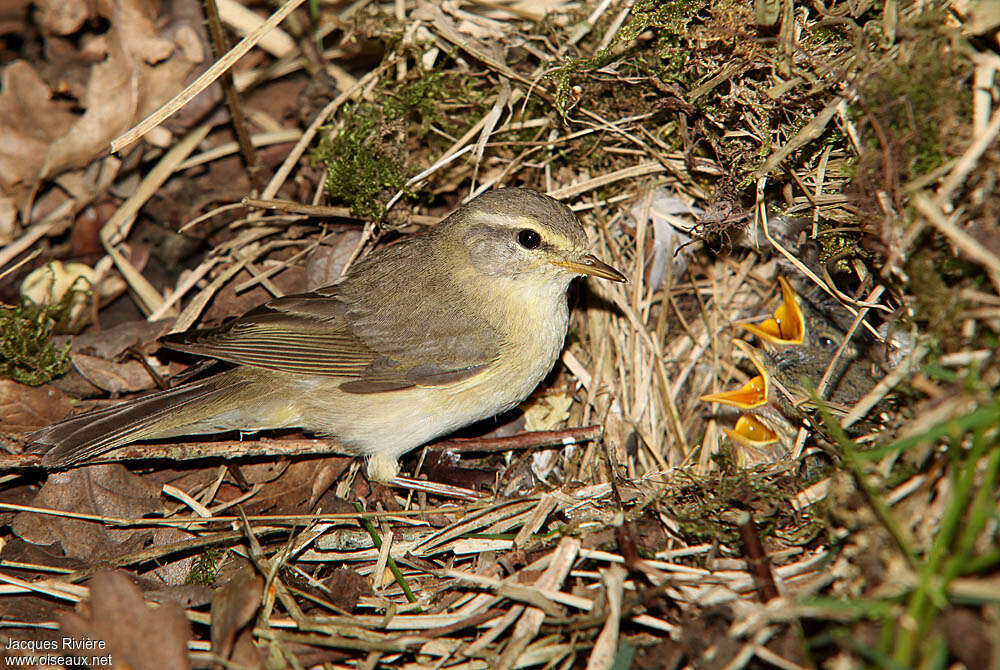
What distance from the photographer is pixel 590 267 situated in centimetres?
427

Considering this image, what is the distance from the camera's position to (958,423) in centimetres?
260

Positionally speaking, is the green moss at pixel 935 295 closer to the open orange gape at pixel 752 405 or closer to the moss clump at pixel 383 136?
the open orange gape at pixel 752 405

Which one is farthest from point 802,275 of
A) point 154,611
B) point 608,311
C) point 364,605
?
point 154,611

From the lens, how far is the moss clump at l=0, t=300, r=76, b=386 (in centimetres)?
454

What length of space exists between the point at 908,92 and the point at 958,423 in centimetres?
154

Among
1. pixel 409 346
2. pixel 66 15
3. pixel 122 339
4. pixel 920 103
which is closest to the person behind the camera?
pixel 920 103

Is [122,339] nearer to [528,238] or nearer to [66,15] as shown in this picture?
[66,15]

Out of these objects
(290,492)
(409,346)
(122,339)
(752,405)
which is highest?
(122,339)

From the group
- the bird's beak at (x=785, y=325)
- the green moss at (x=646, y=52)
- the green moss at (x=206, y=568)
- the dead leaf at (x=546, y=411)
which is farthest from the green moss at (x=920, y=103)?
the green moss at (x=206, y=568)

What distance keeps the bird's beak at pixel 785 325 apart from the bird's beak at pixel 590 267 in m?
0.80

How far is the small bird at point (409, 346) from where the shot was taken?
435 cm

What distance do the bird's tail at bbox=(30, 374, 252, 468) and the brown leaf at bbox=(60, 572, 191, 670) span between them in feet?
3.01

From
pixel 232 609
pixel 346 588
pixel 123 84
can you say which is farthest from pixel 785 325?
pixel 123 84

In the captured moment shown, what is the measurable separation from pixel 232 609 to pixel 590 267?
2594 mm
